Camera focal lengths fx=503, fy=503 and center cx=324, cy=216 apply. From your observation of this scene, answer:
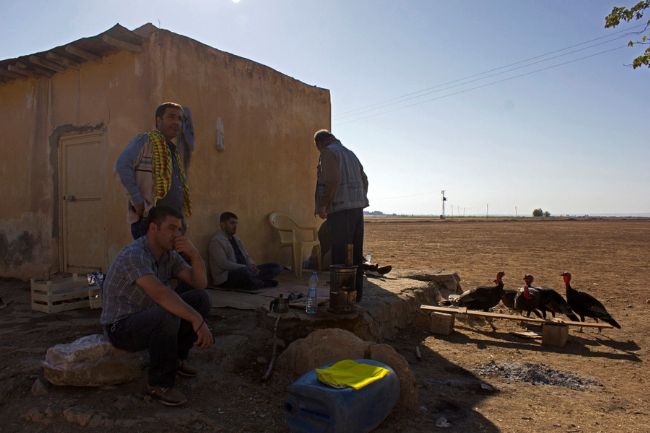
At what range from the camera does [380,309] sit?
578 cm

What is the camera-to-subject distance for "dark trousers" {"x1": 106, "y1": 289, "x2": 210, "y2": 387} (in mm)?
3242

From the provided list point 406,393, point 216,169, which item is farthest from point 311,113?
point 406,393

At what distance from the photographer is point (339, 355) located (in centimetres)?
400

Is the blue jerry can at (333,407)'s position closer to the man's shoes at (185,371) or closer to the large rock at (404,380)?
the large rock at (404,380)

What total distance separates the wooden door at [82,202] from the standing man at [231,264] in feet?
5.03

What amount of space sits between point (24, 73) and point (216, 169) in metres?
3.38

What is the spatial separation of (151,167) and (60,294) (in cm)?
209

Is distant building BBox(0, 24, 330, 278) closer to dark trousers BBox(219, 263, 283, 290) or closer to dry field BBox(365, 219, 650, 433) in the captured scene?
dark trousers BBox(219, 263, 283, 290)

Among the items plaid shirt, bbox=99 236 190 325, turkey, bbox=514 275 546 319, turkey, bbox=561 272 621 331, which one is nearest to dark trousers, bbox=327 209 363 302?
plaid shirt, bbox=99 236 190 325

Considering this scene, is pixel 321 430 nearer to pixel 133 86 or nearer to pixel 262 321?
pixel 262 321

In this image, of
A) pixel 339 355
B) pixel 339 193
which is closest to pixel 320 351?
pixel 339 355

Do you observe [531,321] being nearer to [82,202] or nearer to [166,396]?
[166,396]

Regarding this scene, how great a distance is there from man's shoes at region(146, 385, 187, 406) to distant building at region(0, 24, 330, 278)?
11.1ft

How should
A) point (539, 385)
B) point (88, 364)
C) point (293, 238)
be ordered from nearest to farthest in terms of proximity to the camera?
point (88, 364) → point (539, 385) → point (293, 238)
